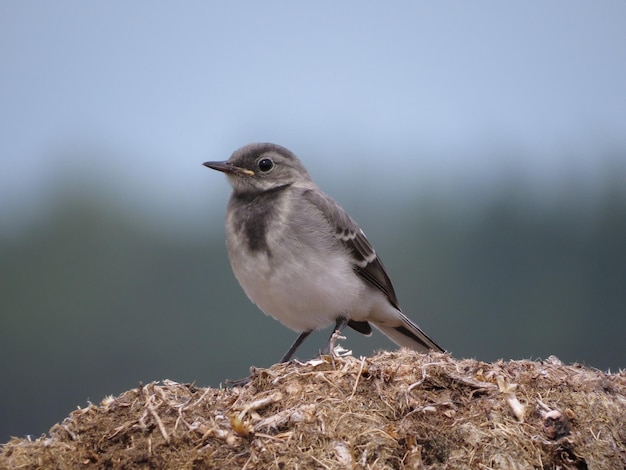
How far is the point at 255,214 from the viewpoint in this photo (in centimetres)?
895

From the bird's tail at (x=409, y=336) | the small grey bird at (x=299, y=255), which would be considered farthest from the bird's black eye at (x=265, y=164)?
the bird's tail at (x=409, y=336)

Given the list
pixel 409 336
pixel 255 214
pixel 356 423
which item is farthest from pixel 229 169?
pixel 356 423

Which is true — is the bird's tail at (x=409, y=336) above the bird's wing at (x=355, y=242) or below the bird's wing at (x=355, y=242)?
below

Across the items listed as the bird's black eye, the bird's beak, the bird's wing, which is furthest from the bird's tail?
the bird's beak

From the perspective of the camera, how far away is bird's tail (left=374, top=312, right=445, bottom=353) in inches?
384

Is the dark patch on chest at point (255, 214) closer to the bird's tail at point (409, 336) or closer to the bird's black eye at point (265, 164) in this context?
the bird's black eye at point (265, 164)

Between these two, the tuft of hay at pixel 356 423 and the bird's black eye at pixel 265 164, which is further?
the bird's black eye at pixel 265 164

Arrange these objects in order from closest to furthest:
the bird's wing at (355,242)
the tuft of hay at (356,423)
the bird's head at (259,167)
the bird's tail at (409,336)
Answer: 1. the tuft of hay at (356,423)
2. the bird's wing at (355,242)
3. the bird's head at (259,167)
4. the bird's tail at (409,336)

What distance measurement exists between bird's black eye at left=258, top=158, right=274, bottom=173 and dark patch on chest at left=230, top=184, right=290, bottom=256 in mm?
256

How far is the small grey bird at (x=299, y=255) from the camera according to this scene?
8.70 metres

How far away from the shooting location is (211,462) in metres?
6.03

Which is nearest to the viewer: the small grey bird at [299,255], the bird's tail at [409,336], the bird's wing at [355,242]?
the small grey bird at [299,255]

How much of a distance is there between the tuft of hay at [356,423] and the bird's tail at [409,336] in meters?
2.58

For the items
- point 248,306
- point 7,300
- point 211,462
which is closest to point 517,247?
point 248,306
